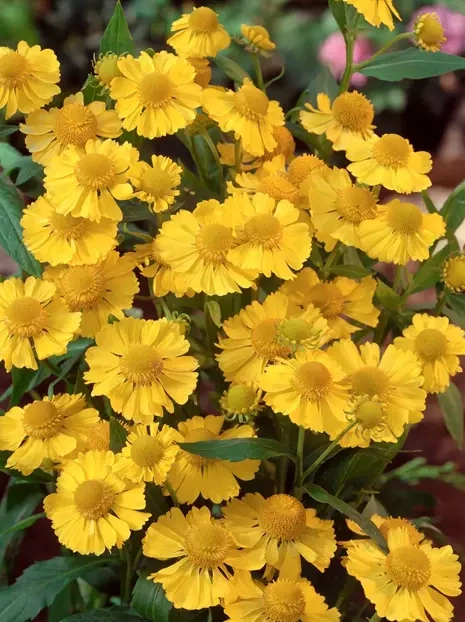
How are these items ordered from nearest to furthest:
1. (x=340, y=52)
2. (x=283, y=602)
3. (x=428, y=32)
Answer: (x=283, y=602)
(x=428, y=32)
(x=340, y=52)

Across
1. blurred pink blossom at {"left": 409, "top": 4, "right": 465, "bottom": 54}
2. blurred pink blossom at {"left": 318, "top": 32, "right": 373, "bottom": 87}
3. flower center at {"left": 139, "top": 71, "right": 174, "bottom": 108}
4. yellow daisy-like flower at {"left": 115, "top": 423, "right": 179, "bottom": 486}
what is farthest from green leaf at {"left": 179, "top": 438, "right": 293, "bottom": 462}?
blurred pink blossom at {"left": 409, "top": 4, "right": 465, "bottom": 54}

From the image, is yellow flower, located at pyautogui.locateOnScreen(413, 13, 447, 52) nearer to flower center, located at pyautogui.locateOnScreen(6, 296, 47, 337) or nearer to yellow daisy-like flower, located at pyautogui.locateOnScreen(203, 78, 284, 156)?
yellow daisy-like flower, located at pyautogui.locateOnScreen(203, 78, 284, 156)

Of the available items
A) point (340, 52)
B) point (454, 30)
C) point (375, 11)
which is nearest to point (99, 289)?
point (375, 11)

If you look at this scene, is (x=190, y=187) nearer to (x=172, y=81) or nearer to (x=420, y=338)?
(x=172, y=81)

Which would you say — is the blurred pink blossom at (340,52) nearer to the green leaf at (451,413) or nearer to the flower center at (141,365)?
the green leaf at (451,413)

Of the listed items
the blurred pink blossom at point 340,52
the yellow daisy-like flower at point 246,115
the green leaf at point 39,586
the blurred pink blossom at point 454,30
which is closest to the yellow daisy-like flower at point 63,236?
the yellow daisy-like flower at point 246,115

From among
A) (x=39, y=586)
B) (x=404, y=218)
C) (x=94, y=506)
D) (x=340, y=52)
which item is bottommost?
(x=340, y=52)

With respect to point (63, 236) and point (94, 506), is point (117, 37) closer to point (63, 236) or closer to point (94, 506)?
point (63, 236)
